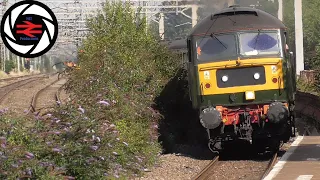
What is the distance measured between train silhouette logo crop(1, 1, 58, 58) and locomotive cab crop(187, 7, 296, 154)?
4457mm

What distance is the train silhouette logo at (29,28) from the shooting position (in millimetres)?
11969

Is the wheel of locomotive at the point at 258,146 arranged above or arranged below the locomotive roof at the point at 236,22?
below

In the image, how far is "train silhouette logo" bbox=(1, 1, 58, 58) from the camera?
11969 mm

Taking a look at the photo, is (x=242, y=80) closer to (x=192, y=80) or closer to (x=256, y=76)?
(x=256, y=76)

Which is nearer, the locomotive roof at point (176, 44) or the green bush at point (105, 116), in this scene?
the green bush at point (105, 116)

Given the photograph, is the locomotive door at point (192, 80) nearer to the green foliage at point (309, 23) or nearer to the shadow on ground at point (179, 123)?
the shadow on ground at point (179, 123)

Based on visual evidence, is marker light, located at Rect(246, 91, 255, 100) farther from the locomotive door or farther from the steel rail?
the steel rail

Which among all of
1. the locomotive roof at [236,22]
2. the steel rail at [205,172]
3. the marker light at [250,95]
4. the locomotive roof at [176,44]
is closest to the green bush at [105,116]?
the locomotive roof at [176,44]

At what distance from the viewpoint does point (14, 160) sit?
29.5ft

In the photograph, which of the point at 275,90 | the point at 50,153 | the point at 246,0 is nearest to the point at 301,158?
the point at 275,90

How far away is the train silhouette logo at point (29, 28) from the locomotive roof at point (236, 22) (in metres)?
4.86

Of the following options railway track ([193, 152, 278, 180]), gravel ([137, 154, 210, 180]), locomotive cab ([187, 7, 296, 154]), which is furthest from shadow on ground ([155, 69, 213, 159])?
locomotive cab ([187, 7, 296, 154])

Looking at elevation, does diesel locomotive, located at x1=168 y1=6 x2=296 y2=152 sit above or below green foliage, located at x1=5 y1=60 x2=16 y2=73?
above

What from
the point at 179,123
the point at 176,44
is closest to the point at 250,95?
the point at 179,123
